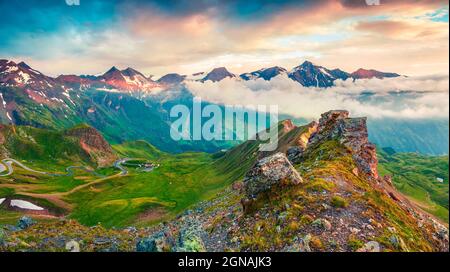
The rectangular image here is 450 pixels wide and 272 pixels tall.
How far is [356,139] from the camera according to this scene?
5288 cm

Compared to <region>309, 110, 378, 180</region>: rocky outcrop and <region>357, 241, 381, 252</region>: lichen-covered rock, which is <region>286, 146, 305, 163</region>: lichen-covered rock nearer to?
<region>309, 110, 378, 180</region>: rocky outcrop

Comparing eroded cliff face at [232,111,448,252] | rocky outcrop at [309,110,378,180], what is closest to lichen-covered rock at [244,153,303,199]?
eroded cliff face at [232,111,448,252]

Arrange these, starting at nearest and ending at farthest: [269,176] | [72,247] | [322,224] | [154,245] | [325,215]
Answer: [322,224] → [154,245] → [325,215] → [269,176] → [72,247]

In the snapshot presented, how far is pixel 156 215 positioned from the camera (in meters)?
113

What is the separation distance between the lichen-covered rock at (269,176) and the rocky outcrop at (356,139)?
1563cm

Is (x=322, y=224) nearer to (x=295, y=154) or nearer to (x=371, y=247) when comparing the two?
(x=371, y=247)

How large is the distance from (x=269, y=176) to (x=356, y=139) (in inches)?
962

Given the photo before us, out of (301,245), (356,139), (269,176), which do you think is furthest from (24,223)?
(356,139)

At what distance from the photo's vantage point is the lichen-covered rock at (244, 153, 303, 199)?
34.8m
